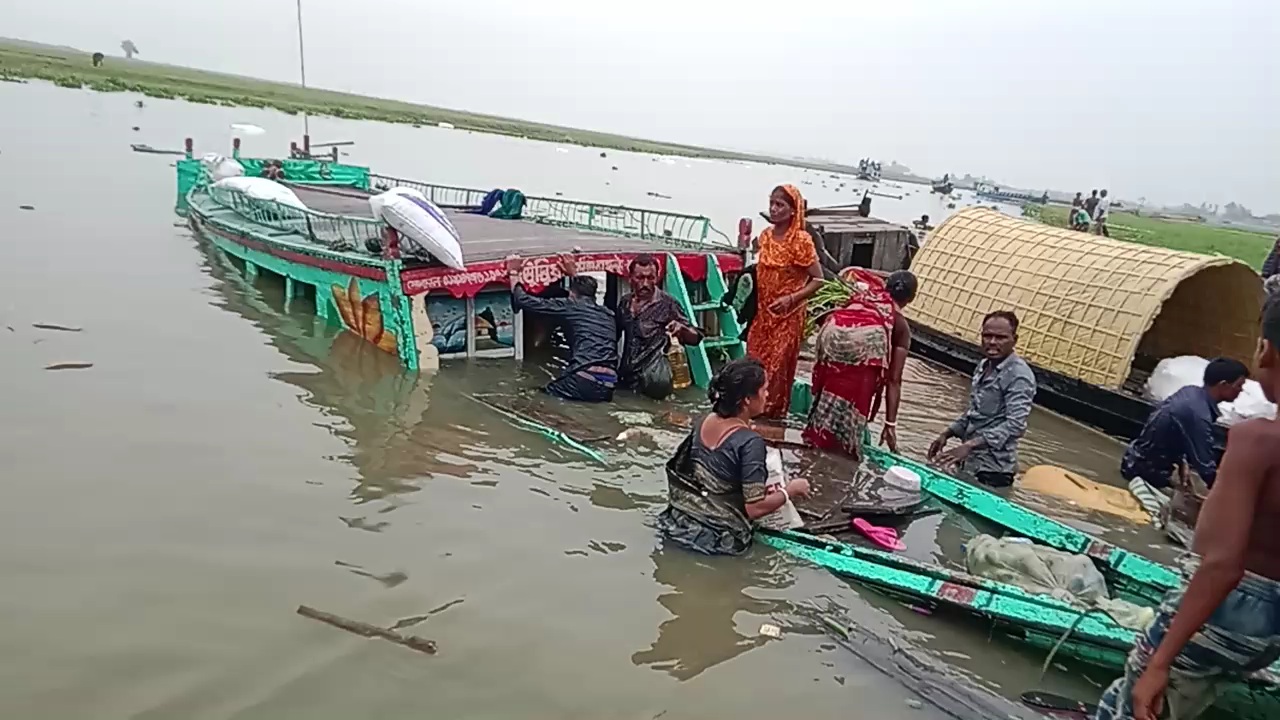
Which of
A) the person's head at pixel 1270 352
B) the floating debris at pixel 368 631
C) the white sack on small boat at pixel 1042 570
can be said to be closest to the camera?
the person's head at pixel 1270 352

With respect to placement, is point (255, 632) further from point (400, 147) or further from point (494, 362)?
point (400, 147)

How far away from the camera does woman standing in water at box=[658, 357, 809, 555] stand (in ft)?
16.0

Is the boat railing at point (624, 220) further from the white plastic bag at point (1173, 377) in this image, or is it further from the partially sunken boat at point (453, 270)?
the white plastic bag at point (1173, 377)

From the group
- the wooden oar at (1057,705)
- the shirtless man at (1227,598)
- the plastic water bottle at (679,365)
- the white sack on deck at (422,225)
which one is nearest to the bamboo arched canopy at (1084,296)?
the plastic water bottle at (679,365)

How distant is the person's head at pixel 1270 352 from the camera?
2.58 m

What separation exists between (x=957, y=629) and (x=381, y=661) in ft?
9.61

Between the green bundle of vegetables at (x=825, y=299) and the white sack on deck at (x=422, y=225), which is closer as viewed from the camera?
the white sack on deck at (x=422, y=225)

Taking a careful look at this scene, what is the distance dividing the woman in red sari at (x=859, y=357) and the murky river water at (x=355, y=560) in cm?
117

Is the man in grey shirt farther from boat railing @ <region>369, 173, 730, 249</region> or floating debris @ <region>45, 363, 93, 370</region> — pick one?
floating debris @ <region>45, 363, 93, 370</region>

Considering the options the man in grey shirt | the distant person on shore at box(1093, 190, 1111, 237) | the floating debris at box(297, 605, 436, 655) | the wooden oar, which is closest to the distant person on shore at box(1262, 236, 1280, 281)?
the distant person on shore at box(1093, 190, 1111, 237)

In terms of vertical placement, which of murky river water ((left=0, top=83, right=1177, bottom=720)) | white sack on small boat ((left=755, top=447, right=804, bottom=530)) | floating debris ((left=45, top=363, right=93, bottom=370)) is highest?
white sack on small boat ((left=755, top=447, right=804, bottom=530))

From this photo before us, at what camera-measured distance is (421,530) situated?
17.9ft

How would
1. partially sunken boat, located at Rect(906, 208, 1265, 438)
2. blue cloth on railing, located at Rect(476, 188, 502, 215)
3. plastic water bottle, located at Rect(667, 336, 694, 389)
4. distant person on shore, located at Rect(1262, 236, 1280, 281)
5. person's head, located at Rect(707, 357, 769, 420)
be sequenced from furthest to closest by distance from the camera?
1. blue cloth on railing, located at Rect(476, 188, 502, 215)
2. distant person on shore, located at Rect(1262, 236, 1280, 281)
3. partially sunken boat, located at Rect(906, 208, 1265, 438)
4. plastic water bottle, located at Rect(667, 336, 694, 389)
5. person's head, located at Rect(707, 357, 769, 420)

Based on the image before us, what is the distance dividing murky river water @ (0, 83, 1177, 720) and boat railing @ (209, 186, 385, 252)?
118 centimetres
